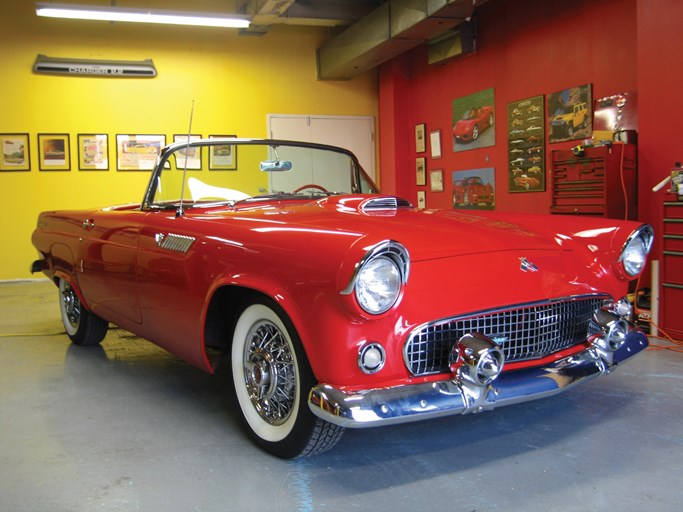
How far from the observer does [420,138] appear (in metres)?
8.93

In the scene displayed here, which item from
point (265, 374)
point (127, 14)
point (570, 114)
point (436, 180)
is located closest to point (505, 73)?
point (570, 114)

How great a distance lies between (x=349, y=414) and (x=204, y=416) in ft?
3.95

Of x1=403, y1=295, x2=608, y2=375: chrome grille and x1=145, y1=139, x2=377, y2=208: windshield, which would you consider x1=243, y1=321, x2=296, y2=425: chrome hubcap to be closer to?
x1=403, y1=295, x2=608, y2=375: chrome grille

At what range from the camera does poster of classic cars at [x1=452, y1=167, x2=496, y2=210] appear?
7.41 metres

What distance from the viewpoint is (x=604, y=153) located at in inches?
188

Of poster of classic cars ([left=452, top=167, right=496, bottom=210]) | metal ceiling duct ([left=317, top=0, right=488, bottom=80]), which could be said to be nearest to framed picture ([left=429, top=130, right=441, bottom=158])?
poster of classic cars ([left=452, top=167, right=496, bottom=210])

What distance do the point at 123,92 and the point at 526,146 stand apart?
17.8ft

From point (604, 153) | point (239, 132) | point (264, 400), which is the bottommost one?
point (264, 400)

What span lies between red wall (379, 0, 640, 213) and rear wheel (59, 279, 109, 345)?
4226 mm

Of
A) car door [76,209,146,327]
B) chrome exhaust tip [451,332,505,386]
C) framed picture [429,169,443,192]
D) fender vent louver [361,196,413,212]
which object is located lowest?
chrome exhaust tip [451,332,505,386]

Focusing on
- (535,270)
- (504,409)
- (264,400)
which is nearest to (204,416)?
(264,400)

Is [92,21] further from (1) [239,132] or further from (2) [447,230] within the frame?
(2) [447,230]

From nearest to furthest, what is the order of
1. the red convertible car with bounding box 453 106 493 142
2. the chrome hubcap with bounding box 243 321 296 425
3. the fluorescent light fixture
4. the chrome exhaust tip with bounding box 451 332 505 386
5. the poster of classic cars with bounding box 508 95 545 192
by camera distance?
1. the chrome exhaust tip with bounding box 451 332 505 386
2. the chrome hubcap with bounding box 243 321 296 425
3. the poster of classic cars with bounding box 508 95 545 192
4. the fluorescent light fixture
5. the red convertible car with bounding box 453 106 493 142

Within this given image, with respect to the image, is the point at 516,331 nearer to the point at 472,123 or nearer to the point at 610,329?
the point at 610,329
